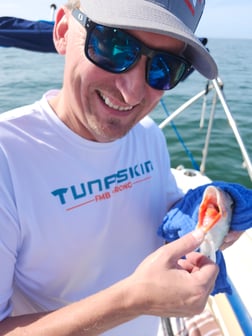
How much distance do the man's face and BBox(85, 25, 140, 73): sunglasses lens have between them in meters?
0.02

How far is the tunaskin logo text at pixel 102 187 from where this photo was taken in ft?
3.63

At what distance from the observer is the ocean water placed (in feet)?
16.7

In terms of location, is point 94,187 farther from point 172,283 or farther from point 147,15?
point 147,15

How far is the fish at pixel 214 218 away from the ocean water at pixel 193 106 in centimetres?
351

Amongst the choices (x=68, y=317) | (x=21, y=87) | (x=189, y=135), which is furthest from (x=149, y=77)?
(x=21, y=87)

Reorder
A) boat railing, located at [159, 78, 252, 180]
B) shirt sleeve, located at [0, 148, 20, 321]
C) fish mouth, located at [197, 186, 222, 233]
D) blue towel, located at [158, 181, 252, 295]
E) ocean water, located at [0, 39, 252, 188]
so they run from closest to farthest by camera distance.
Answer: shirt sleeve, located at [0, 148, 20, 321] < fish mouth, located at [197, 186, 222, 233] < blue towel, located at [158, 181, 252, 295] < boat railing, located at [159, 78, 252, 180] < ocean water, located at [0, 39, 252, 188]

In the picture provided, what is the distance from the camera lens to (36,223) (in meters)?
1.03

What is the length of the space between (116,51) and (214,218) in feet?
1.88

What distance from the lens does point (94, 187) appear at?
3.88 feet

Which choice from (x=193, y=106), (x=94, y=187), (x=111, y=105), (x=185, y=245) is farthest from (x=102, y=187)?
(x=193, y=106)

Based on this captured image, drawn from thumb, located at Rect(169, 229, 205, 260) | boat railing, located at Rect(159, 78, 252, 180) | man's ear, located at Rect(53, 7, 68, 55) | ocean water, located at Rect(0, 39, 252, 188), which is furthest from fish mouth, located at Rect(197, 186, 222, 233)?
ocean water, located at Rect(0, 39, 252, 188)

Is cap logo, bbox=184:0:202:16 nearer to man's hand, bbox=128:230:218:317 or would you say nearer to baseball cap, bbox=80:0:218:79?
baseball cap, bbox=80:0:218:79

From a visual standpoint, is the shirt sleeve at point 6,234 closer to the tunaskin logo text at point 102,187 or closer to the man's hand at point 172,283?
the tunaskin logo text at point 102,187

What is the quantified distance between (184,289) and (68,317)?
1.01 ft
